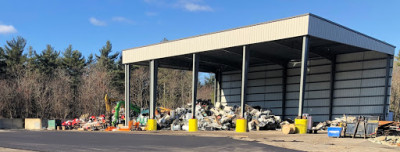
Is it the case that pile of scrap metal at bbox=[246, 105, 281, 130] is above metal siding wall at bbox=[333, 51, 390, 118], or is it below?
below

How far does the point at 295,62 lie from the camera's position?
132 feet

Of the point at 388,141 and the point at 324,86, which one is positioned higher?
the point at 324,86

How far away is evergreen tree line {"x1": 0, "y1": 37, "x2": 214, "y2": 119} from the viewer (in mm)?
54875

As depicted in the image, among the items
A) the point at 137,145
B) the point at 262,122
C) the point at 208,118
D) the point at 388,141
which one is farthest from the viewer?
the point at 208,118

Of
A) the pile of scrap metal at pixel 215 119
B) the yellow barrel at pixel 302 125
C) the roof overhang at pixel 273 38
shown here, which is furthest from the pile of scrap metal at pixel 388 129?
the pile of scrap metal at pixel 215 119

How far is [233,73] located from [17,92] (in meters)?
34.7

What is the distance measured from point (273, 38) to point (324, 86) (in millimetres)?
14472

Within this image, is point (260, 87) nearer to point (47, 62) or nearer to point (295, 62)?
point (295, 62)

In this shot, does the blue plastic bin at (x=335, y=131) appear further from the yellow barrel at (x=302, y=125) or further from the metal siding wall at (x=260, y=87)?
the metal siding wall at (x=260, y=87)

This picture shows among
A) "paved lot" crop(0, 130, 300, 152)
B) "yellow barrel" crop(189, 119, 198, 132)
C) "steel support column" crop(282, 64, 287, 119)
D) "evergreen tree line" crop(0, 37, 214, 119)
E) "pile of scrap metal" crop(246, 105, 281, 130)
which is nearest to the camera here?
"paved lot" crop(0, 130, 300, 152)

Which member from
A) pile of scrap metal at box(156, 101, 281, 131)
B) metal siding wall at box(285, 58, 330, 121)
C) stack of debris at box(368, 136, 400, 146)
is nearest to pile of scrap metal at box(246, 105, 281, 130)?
pile of scrap metal at box(156, 101, 281, 131)

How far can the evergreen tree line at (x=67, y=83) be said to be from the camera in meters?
54.9

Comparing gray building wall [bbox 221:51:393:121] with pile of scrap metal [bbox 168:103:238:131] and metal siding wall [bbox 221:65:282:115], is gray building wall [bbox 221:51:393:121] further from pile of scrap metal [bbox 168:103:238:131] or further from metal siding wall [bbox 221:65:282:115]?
pile of scrap metal [bbox 168:103:238:131]

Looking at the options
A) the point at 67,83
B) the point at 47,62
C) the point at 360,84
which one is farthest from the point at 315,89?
the point at 47,62
